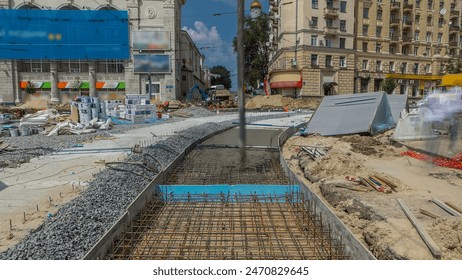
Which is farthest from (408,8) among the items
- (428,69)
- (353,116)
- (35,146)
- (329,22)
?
(35,146)

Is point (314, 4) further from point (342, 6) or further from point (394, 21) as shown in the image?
point (394, 21)

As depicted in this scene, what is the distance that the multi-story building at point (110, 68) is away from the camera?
37156 millimetres

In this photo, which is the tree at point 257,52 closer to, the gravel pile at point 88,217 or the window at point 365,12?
the window at point 365,12

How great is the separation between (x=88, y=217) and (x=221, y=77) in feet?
276

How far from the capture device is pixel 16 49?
120 feet

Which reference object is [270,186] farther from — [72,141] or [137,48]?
[137,48]

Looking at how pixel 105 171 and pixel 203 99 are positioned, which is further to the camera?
pixel 203 99

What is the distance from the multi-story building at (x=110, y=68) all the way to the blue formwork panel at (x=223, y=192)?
3301 centimetres

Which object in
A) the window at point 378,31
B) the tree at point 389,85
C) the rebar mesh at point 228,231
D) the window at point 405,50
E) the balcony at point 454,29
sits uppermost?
the balcony at point 454,29

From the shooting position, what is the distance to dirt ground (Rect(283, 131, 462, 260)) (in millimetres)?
3461

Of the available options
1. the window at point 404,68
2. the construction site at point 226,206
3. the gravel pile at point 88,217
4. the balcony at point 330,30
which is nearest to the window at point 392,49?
the window at point 404,68

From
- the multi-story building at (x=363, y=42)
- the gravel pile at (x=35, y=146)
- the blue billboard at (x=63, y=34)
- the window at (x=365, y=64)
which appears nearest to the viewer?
the gravel pile at (x=35, y=146)
